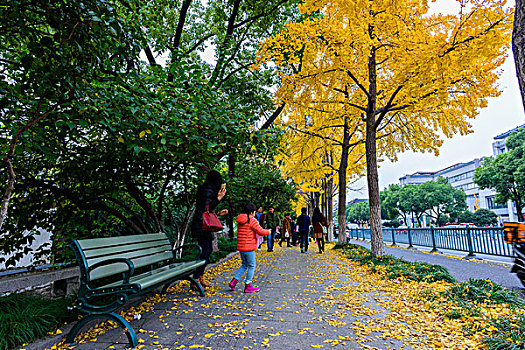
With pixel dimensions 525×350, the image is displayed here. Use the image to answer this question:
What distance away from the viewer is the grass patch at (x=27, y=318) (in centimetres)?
296

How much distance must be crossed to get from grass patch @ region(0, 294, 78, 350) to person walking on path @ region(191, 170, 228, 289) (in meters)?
2.04

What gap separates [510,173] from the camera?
94.3ft

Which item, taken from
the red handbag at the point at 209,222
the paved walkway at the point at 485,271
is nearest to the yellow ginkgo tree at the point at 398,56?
the paved walkway at the point at 485,271

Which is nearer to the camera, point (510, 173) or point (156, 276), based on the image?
point (156, 276)

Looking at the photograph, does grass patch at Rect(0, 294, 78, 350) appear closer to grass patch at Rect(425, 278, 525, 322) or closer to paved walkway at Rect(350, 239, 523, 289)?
grass patch at Rect(425, 278, 525, 322)

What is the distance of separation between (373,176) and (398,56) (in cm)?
348

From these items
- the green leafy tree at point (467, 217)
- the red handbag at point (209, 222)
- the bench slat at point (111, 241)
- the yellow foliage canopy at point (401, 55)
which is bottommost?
the bench slat at point (111, 241)

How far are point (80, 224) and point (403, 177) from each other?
130208 mm

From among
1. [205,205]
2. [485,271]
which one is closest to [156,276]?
[205,205]

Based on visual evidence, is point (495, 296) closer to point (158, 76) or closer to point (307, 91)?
point (158, 76)

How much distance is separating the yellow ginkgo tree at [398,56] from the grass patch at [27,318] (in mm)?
7723

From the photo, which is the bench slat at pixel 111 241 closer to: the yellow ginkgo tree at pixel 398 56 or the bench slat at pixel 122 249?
the bench slat at pixel 122 249

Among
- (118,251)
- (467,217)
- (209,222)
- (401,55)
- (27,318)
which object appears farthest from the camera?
(467,217)

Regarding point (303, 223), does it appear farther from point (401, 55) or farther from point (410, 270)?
point (401, 55)
